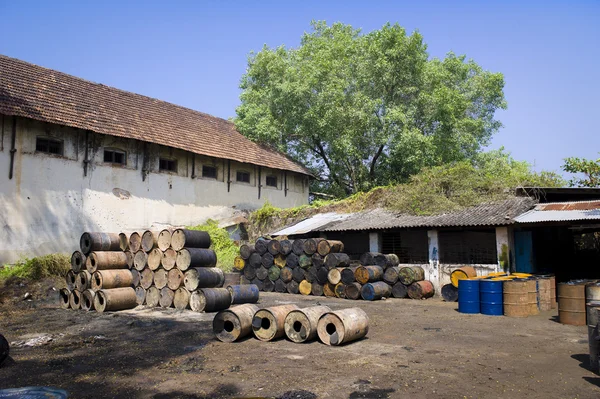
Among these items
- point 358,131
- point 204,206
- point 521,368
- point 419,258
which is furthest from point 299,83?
point 521,368

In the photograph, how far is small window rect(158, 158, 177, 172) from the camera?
844 inches

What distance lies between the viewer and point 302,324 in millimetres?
8500

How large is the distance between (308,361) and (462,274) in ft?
31.3

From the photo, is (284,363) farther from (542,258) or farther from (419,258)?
(542,258)

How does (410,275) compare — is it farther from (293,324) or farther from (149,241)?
(149,241)

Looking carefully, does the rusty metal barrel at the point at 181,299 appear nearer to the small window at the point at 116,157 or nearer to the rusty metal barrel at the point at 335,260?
the rusty metal barrel at the point at 335,260

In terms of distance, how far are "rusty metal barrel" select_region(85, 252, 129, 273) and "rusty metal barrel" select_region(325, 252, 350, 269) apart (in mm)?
6925

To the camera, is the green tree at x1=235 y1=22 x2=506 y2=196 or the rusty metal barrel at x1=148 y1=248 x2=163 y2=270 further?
the green tree at x1=235 y1=22 x2=506 y2=196

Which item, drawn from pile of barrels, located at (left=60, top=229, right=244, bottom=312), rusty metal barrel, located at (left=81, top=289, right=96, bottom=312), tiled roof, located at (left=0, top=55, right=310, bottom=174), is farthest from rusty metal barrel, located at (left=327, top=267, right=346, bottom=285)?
tiled roof, located at (left=0, top=55, right=310, bottom=174)

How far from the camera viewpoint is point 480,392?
18.3 feet

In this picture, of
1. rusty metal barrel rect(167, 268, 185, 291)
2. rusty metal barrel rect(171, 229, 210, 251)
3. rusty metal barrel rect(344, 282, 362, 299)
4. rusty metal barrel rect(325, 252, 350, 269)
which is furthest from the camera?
rusty metal barrel rect(325, 252, 350, 269)

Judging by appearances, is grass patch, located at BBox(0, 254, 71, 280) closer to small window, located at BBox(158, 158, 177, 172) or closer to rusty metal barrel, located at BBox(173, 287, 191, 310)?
rusty metal barrel, located at BBox(173, 287, 191, 310)

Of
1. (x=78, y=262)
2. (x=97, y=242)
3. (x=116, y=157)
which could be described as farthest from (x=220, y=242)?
(x=78, y=262)

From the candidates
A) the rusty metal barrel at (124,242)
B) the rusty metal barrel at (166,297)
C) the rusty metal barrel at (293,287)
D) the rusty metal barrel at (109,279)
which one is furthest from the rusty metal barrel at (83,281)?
the rusty metal barrel at (293,287)
